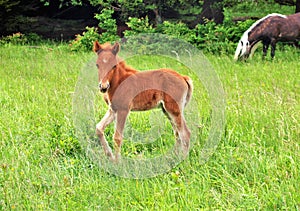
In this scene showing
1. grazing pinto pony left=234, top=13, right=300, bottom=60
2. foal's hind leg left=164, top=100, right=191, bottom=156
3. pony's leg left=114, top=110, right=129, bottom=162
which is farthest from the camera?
grazing pinto pony left=234, top=13, right=300, bottom=60

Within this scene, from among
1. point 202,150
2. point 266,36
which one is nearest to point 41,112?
point 202,150

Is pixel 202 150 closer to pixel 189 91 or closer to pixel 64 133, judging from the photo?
pixel 189 91

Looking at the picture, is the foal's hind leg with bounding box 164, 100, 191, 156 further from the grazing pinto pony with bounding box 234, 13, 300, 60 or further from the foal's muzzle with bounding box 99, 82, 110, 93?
the grazing pinto pony with bounding box 234, 13, 300, 60

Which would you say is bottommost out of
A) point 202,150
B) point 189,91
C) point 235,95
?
point 235,95

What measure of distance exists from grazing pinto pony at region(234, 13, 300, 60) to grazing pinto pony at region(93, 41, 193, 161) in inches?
280

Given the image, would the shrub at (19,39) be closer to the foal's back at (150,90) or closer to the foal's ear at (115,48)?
the foal's back at (150,90)

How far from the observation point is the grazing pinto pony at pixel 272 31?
36.3 feet

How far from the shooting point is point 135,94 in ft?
12.9

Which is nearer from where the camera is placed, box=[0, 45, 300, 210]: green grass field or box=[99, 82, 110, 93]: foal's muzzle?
box=[99, 82, 110, 93]: foal's muzzle

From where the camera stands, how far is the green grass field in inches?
147

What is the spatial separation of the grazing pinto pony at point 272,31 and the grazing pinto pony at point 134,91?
711cm

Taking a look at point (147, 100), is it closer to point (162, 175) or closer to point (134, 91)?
point (134, 91)

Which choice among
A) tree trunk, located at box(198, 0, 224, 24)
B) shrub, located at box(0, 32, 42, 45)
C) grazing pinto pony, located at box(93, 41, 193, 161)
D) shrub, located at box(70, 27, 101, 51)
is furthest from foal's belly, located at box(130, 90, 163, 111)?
tree trunk, located at box(198, 0, 224, 24)

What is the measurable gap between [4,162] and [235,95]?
11.1 feet
